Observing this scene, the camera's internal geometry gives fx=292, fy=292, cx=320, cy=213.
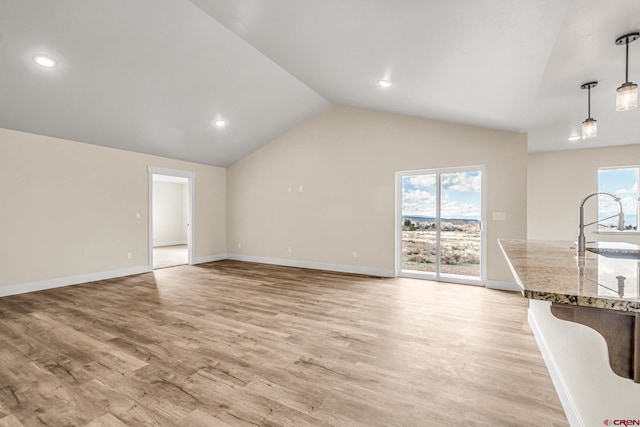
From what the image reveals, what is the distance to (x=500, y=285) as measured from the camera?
15.4ft

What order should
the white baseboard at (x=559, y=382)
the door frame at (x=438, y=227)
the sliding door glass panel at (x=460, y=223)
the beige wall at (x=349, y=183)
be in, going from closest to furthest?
the white baseboard at (x=559, y=382)
the beige wall at (x=349, y=183)
the door frame at (x=438, y=227)
the sliding door glass panel at (x=460, y=223)

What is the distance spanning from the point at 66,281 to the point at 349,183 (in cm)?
530

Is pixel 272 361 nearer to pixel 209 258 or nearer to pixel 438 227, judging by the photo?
pixel 438 227

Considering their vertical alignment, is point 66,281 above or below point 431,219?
below

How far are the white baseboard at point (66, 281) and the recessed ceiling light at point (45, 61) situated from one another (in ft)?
10.9

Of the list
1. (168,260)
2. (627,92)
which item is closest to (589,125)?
(627,92)

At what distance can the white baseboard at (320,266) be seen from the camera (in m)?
5.67

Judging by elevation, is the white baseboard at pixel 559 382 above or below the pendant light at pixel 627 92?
below

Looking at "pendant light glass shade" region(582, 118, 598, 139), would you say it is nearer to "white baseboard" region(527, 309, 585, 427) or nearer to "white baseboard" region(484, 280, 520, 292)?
"white baseboard" region(527, 309, 585, 427)

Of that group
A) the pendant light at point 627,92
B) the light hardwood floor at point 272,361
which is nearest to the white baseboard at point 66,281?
the light hardwood floor at point 272,361

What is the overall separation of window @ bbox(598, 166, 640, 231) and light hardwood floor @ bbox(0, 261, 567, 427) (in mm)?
3189

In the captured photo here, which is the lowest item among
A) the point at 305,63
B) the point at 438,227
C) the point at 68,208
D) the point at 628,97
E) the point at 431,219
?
the point at 438,227

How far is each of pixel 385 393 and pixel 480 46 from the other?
273 centimetres

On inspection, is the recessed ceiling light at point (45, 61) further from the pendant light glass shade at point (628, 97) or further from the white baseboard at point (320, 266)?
the pendant light glass shade at point (628, 97)
